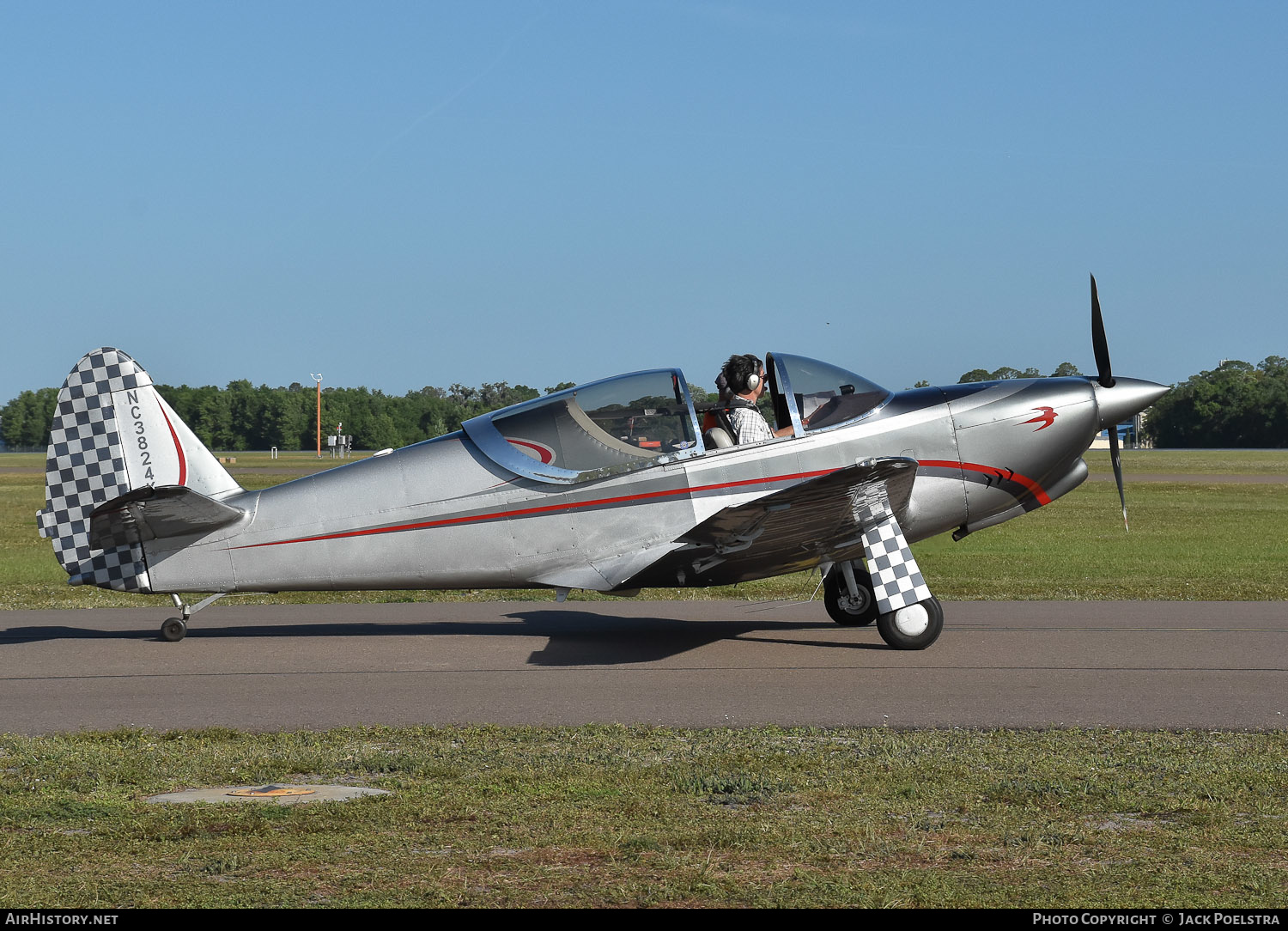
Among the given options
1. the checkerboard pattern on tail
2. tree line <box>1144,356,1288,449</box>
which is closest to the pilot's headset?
the checkerboard pattern on tail

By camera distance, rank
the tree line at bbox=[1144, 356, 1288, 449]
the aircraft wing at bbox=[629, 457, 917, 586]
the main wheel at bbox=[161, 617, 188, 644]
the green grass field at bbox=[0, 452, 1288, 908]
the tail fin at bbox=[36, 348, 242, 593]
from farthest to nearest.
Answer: the tree line at bbox=[1144, 356, 1288, 449] → the main wheel at bbox=[161, 617, 188, 644] → the tail fin at bbox=[36, 348, 242, 593] → the aircraft wing at bbox=[629, 457, 917, 586] → the green grass field at bbox=[0, 452, 1288, 908]

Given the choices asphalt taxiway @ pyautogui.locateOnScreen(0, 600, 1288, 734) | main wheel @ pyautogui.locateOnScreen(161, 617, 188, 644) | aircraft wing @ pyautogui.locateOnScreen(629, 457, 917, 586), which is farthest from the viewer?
main wheel @ pyautogui.locateOnScreen(161, 617, 188, 644)

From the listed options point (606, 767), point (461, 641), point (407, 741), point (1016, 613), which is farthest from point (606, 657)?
point (1016, 613)

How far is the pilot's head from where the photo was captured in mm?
9805

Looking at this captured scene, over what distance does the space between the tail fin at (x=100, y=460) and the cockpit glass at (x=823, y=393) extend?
15.9ft

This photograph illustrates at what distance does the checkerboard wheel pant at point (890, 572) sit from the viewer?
9.42 m

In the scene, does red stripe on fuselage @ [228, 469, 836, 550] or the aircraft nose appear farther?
the aircraft nose

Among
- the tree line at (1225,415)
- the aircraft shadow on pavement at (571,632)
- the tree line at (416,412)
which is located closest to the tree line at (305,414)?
the tree line at (416,412)

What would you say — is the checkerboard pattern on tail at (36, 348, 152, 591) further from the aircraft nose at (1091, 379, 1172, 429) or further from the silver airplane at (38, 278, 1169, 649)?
the aircraft nose at (1091, 379, 1172, 429)

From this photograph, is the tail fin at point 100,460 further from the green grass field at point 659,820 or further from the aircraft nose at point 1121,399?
the aircraft nose at point 1121,399

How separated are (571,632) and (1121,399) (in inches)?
211

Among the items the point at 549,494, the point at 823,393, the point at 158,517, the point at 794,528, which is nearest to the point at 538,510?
the point at 549,494

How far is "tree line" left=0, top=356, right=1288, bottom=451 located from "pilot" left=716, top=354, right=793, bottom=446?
86.7 m
